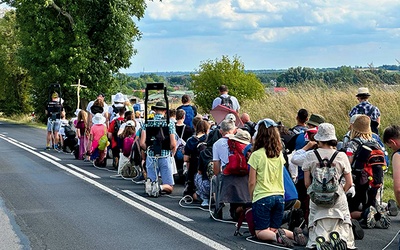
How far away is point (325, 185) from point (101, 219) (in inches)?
161

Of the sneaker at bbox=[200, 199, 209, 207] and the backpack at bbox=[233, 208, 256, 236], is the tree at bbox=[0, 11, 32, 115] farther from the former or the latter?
the backpack at bbox=[233, 208, 256, 236]

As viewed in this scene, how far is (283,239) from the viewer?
9523 mm

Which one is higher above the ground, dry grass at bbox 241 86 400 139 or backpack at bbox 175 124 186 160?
dry grass at bbox 241 86 400 139

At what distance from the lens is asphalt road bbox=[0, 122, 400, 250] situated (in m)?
9.91

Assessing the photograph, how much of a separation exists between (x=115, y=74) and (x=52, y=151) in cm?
2724

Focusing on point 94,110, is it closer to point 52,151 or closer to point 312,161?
point 52,151

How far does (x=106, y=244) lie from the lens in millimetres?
9852

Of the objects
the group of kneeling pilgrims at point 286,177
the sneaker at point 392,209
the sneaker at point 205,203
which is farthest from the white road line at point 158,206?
the sneaker at point 392,209

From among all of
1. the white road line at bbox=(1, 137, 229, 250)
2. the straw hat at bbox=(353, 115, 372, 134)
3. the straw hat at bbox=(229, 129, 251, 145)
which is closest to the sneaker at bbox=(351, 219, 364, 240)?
the straw hat at bbox=(353, 115, 372, 134)

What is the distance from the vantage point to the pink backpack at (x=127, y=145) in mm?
17484

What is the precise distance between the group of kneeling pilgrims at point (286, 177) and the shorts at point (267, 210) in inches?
0.5

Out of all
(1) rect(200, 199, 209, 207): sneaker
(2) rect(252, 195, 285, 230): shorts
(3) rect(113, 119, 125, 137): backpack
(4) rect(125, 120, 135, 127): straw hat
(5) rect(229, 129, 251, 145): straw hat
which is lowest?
(1) rect(200, 199, 209, 207): sneaker

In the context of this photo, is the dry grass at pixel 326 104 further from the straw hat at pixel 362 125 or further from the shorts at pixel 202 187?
the straw hat at pixel 362 125

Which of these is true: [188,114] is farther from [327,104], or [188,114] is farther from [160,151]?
[327,104]
